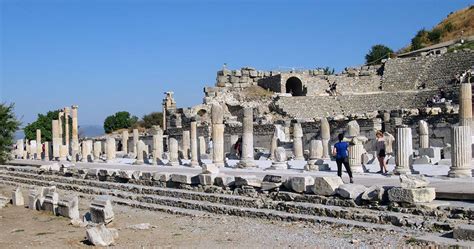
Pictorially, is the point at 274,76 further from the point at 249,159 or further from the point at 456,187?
the point at 456,187

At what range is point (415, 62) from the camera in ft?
152

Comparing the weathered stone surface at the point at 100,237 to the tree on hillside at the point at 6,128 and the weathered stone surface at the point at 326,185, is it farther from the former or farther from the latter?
the tree on hillside at the point at 6,128

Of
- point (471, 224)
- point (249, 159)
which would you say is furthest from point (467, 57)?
point (471, 224)

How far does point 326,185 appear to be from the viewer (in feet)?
39.9

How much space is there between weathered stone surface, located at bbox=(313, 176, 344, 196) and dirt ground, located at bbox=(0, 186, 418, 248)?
3.42 ft

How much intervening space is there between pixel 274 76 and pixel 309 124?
21078 mm

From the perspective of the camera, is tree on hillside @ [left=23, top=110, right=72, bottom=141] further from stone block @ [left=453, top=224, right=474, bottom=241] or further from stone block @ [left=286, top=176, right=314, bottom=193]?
stone block @ [left=453, top=224, right=474, bottom=241]

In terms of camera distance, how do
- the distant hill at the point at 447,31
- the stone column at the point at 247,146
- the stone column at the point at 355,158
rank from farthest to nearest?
the distant hill at the point at 447,31, the stone column at the point at 247,146, the stone column at the point at 355,158

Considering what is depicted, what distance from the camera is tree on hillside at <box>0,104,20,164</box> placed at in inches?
1019

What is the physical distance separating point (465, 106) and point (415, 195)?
9320 mm

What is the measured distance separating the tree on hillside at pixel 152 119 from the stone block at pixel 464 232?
59.3 metres

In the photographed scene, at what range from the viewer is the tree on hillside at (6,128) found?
85.0 ft

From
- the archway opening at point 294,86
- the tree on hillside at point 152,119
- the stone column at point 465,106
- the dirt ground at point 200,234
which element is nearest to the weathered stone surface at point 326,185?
the dirt ground at point 200,234

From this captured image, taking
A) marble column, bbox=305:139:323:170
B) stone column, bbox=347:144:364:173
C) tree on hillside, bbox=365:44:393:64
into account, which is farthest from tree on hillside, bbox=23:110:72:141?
stone column, bbox=347:144:364:173
